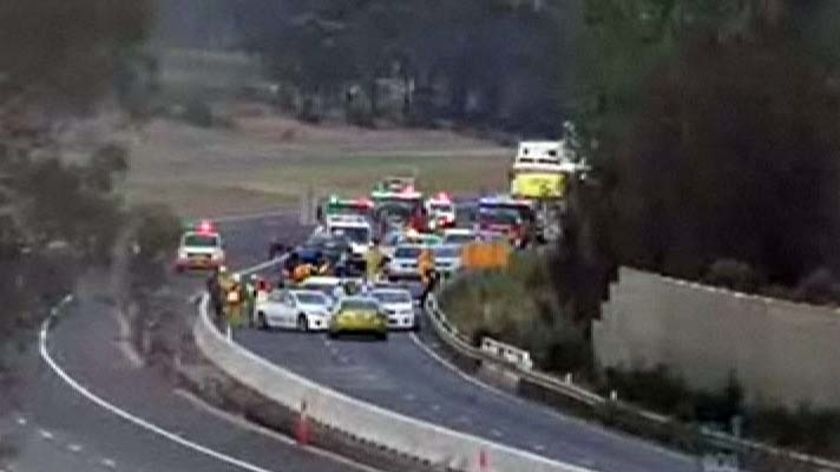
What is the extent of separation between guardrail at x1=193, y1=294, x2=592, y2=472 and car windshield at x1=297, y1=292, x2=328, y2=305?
42.4ft

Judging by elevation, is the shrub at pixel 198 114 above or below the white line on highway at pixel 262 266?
above

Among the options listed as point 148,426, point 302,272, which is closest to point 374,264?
point 302,272

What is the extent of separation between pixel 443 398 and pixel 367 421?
7.96 m

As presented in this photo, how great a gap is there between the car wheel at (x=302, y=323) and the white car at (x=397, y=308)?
1.24 metres

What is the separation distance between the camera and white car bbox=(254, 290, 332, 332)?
53750 mm

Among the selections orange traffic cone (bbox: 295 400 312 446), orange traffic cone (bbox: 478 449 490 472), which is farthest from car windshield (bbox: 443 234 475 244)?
orange traffic cone (bbox: 478 449 490 472)

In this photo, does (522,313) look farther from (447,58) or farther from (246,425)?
(246,425)

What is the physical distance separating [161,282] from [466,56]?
53.4 m

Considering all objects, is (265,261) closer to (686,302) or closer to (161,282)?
(686,302)

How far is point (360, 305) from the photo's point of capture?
5312 centimetres

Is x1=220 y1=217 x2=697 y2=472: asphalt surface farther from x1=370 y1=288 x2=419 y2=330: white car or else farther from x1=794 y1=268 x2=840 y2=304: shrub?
x1=794 y1=268 x2=840 y2=304: shrub

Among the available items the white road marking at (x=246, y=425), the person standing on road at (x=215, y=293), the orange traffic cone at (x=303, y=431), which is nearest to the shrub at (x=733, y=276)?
the white road marking at (x=246, y=425)

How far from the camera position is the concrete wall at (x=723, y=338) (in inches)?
1438

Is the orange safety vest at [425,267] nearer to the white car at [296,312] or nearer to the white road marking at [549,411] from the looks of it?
the white car at [296,312]
